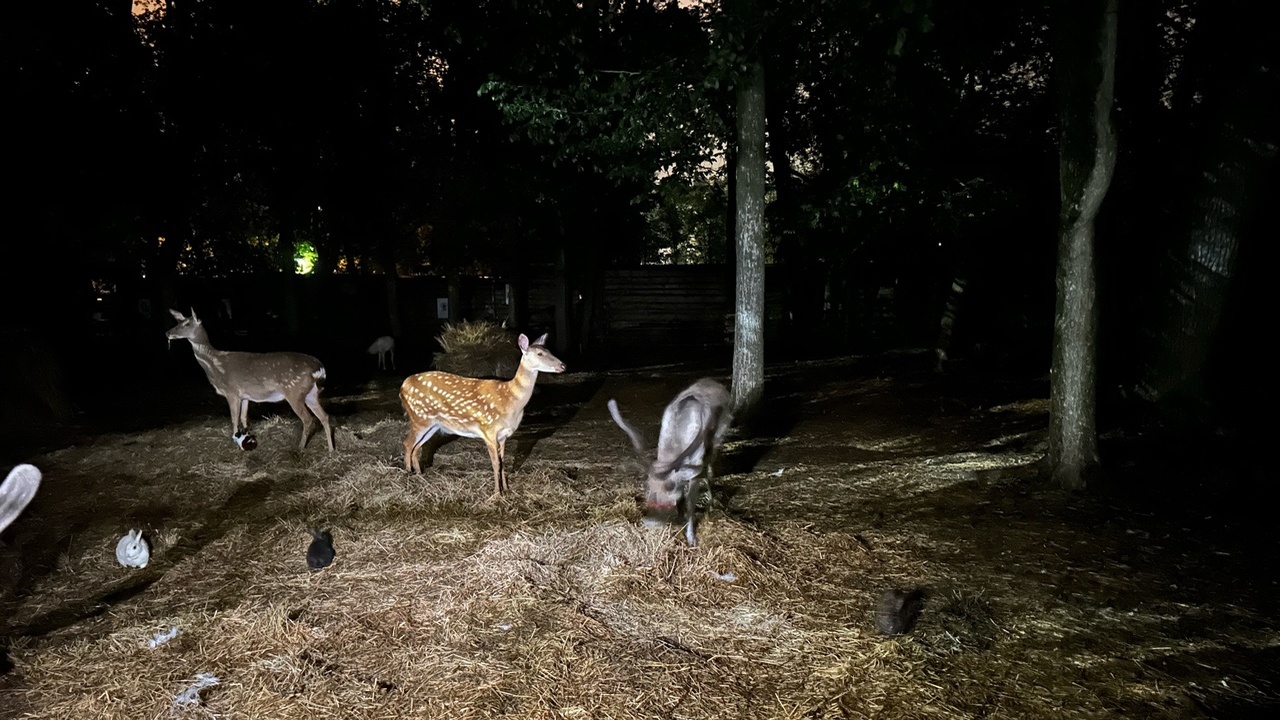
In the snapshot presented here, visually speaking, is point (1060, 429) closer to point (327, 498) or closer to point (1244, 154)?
point (1244, 154)

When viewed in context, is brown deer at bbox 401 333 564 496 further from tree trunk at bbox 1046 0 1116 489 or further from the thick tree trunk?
the thick tree trunk

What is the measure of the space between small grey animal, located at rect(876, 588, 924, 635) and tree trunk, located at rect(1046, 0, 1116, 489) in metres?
2.80

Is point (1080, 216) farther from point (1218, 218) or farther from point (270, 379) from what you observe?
point (270, 379)

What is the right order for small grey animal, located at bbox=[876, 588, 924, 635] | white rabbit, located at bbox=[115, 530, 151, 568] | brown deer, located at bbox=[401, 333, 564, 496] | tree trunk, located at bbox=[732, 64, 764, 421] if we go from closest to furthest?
small grey animal, located at bbox=[876, 588, 924, 635]
white rabbit, located at bbox=[115, 530, 151, 568]
brown deer, located at bbox=[401, 333, 564, 496]
tree trunk, located at bbox=[732, 64, 764, 421]

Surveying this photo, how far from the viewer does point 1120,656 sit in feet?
11.5

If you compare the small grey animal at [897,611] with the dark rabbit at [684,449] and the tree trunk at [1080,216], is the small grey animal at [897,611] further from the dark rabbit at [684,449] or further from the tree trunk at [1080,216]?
the tree trunk at [1080,216]

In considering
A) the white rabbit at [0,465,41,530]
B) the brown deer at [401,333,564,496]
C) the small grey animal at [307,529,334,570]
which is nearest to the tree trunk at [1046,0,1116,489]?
the brown deer at [401,333,564,496]

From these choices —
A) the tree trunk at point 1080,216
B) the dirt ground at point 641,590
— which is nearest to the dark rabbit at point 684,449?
the dirt ground at point 641,590

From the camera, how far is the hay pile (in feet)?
40.5

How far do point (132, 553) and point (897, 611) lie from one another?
531 centimetres

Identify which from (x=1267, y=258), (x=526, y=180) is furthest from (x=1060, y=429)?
(x=526, y=180)

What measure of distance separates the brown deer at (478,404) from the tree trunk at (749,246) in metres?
3.39

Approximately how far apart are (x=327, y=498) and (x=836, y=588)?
455 cm

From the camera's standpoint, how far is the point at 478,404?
6578 millimetres
